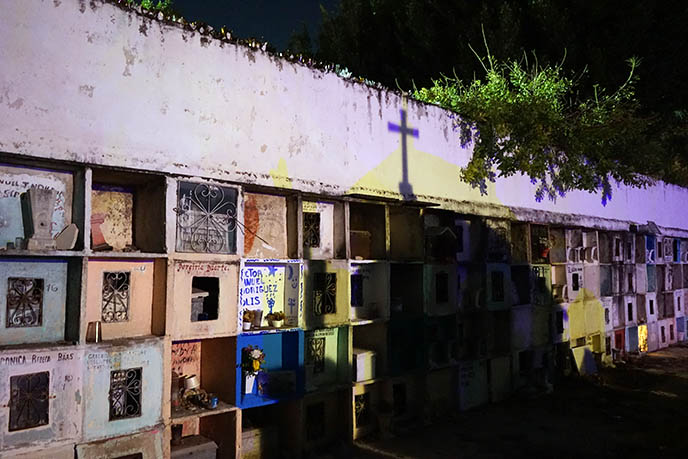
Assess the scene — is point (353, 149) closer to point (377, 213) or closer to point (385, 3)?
point (377, 213)

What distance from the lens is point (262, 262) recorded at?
5949 mm

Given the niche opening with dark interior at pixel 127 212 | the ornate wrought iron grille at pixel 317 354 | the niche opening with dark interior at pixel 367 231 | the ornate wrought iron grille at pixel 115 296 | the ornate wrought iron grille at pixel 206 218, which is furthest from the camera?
the niche opening with dark interior at pixel 367 231

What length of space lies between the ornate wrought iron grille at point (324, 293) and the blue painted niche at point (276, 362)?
0.46m

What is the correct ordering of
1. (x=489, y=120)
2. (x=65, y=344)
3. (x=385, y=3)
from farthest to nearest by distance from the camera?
(x=385, y=3) → (x=489, y=120) → (x=65, y=344)

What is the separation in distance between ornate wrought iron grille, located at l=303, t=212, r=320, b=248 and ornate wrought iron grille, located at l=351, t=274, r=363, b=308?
0.79m

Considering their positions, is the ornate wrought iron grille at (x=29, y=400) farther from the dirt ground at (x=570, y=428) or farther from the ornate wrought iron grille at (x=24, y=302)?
the dirt ground at (x=570, y=428)

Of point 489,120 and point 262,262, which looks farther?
point 489,120

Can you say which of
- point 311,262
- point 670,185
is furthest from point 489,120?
point 670,185

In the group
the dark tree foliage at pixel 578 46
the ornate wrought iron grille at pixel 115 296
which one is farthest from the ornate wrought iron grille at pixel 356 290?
the dark tree foliage at pixel 578 46

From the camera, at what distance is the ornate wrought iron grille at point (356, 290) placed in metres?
7.18

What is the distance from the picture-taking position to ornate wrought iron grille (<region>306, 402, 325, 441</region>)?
647 centimetres

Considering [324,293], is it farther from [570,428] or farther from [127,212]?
[570,428]

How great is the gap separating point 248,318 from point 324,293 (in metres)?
1.07

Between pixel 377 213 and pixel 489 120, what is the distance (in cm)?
357
